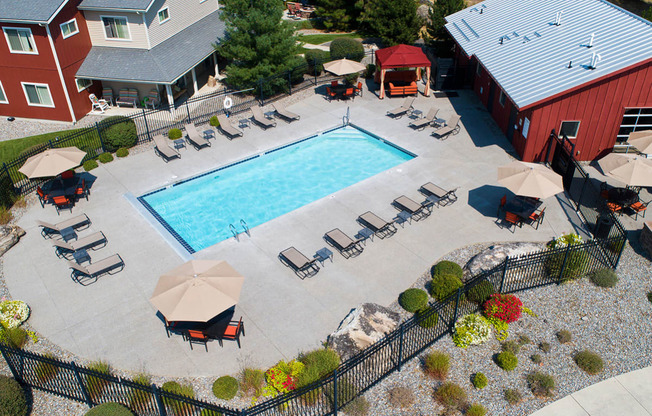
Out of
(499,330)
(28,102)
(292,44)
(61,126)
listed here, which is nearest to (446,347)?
(499,330)

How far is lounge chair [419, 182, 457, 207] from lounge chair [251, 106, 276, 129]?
10.6 meters

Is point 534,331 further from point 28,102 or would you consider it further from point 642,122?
point 28,102

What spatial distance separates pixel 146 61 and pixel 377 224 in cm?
1913

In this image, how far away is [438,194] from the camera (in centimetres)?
2120

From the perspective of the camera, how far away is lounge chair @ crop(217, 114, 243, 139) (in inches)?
1074

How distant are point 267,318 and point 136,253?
6391 mm

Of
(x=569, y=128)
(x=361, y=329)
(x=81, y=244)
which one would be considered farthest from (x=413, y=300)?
(x=569, y=128)

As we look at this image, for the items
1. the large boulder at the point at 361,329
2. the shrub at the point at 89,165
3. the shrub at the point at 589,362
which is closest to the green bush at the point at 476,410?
the large boulder at the point at 361,329

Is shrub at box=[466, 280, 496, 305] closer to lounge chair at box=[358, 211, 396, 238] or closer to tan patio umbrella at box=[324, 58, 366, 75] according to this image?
lounge chair at box=[358, 211, 396, 238]

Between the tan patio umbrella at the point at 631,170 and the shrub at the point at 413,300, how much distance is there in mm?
9203

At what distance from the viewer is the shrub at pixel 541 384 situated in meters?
13.3

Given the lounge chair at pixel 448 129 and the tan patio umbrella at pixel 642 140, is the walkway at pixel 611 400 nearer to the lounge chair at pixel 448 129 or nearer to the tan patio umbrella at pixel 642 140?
the tan patio umbrella at pixel 642 140

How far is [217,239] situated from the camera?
67.0 feet

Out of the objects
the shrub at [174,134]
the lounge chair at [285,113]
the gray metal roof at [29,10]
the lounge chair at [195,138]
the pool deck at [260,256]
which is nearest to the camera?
the pool deck at [260,256]
